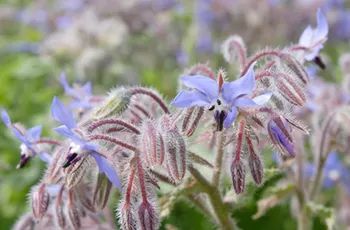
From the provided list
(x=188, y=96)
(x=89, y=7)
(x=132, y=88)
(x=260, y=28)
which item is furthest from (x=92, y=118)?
(x=89, y=7)

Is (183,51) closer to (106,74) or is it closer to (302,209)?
(106,74)

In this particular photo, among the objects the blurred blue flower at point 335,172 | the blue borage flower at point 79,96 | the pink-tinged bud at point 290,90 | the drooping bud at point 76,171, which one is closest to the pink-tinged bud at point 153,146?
the drooping bud at point 76,171

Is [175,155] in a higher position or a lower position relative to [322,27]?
lower

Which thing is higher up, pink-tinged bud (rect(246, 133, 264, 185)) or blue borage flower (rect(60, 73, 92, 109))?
blue borage flower (rect(60, 73, 92, 109))

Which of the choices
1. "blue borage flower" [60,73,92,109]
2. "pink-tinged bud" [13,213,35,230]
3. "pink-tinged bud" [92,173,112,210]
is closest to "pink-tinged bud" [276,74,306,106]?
"pink-tinged bud" [92,173,112,210]

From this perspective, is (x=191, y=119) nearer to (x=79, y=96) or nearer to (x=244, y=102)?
(x=244, y=102)

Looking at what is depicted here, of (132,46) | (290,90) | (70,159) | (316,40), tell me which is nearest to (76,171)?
(70,159)

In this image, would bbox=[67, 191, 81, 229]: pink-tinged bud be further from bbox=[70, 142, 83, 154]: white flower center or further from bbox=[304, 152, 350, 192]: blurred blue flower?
bbox=[304, 152, 350, 192]: blurred blue flower

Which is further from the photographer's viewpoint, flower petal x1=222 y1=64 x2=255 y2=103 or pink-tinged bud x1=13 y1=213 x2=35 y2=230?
pink-tinged bud x1=13 y1=213 x2=35 y2=230

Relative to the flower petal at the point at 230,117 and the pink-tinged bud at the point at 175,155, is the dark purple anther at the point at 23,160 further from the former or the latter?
the flower petal at the point at 230,117
